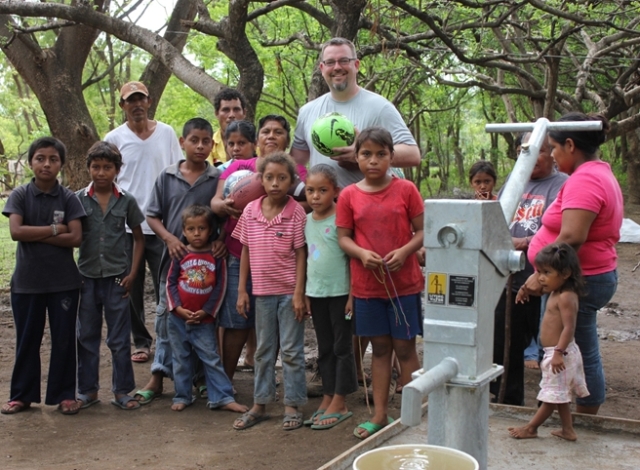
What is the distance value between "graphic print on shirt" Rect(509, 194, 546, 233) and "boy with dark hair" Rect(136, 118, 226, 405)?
1958 mm

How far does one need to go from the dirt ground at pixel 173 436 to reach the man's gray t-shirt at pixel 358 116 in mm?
1555

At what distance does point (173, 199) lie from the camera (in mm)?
5406

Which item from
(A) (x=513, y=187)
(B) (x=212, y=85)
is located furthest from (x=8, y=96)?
(A) (x=513, y=187)

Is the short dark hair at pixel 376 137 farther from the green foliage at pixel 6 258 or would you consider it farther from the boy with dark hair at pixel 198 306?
the green foliage at pixel 6 258

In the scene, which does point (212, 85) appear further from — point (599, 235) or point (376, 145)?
point (599, 235)

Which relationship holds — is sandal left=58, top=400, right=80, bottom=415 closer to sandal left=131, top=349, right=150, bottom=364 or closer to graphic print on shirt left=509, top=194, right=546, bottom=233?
sandal left=131, top=349, right=150, bottom=364

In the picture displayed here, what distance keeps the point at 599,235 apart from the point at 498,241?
220cm

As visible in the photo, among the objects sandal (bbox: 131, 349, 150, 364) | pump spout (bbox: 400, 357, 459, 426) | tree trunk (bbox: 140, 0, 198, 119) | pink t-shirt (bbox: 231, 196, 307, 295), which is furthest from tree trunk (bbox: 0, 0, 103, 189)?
pump spout (bbox: 400, 357, 459, 426)

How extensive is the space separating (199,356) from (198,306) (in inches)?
13.8

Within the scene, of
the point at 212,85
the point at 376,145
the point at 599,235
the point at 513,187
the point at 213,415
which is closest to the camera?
the point at 513,187

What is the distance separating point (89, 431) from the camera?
4934 millimetres

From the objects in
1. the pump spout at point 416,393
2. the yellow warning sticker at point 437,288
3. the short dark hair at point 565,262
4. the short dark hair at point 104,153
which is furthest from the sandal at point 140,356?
the pump spout at point 416,393

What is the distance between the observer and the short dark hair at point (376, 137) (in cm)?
436

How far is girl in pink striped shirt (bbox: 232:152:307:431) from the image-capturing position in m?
4.84
